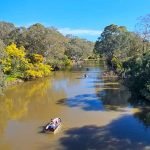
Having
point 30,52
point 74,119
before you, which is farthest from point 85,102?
point 30,52

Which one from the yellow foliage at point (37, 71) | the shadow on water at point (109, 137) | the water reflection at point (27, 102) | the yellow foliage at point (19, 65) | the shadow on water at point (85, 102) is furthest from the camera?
the yellow foliage at point (37, 71)

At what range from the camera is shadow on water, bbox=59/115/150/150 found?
21578mm

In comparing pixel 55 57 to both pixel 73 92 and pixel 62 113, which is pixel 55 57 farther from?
pixel 62 113

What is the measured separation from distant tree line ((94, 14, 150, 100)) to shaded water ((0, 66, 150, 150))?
8.40 ft

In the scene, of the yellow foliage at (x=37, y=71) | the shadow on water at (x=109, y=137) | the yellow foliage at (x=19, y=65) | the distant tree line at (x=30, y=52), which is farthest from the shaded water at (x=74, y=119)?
the yellow foliage at (x=37, y=71)

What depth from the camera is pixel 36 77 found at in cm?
6275

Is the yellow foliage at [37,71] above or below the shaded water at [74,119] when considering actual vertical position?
above

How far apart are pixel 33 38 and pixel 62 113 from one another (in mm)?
44099

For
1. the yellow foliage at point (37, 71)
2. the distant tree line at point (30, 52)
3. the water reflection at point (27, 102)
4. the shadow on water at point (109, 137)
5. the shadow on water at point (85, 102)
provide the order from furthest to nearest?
the yellow foliage at point (37, 71), the distant tree line at point (30, 52), the shadow on water at point (85, 102), the water reflection at point (27, 102), the shadow on water at point (109, 137)

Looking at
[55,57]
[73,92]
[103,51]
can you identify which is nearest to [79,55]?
[103,51]

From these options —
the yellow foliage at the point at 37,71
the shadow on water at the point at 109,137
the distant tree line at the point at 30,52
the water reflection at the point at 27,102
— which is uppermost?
the distant tree line at the point at 30,52

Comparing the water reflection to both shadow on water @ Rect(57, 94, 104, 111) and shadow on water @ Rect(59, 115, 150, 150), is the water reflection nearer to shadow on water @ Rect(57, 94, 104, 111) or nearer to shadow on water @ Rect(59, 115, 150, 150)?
shadow on water @ Rect(57, 94, 104, 111)

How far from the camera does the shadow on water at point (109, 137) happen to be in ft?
70.8

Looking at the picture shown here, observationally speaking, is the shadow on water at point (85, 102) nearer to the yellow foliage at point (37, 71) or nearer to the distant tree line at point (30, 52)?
the distant tree line at point (30, 52)
